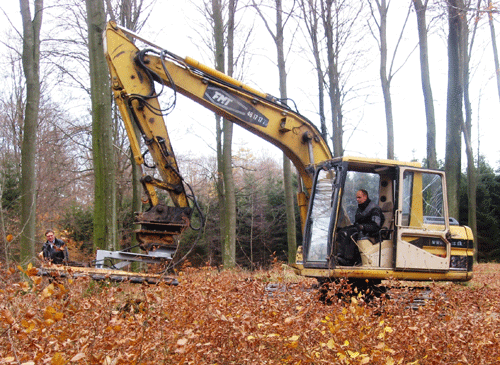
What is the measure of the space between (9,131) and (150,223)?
70.5 feet

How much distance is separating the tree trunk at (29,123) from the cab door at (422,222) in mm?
9028

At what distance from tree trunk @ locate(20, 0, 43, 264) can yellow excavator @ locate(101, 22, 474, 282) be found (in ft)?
19.3

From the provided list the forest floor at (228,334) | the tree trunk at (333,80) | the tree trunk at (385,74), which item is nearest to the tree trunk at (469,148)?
the tree trunk at (385,74)

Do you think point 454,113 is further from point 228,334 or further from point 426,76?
point 228,334

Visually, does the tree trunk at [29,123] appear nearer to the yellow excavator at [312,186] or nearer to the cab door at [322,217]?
the yellow excavator at [312,186]

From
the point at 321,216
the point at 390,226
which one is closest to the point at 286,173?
the point at 321,216

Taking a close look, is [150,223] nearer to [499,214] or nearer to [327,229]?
[327,229]

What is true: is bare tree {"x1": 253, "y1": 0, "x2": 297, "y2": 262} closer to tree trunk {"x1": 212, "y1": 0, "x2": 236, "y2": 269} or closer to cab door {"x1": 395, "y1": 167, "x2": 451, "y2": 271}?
tree trunk {"x1": 212, "y1": 0, "x2": 236, "y2": 269}

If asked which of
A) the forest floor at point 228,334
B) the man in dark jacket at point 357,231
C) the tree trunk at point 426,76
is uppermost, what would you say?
the tree trunk at point 426,76

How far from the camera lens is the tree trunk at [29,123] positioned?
41.9ft

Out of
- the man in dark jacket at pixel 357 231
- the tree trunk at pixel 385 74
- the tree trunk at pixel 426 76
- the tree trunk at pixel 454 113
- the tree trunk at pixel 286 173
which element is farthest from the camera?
the tree trunk at pixel 385 74

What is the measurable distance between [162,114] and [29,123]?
682cm

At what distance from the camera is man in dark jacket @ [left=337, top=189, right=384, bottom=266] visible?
772 centimetres

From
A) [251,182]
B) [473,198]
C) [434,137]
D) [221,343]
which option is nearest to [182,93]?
[221,343]
